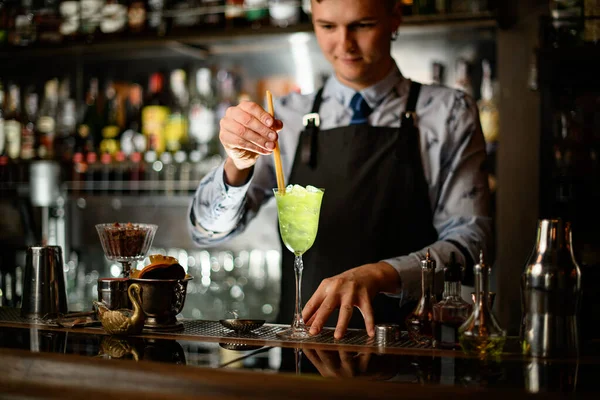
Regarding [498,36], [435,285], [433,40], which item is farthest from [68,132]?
[435,285]

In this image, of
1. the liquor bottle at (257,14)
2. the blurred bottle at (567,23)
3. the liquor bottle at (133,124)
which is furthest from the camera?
the liquor bottle at (133,124)

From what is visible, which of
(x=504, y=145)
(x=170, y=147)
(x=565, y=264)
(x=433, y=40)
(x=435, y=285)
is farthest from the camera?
(x=170, y=147)

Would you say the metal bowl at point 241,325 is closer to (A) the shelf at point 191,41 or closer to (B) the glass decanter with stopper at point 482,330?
(B) the glass decanter with stopper at point 482,330

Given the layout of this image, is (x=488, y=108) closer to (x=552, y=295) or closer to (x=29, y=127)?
(x=552, y=295)

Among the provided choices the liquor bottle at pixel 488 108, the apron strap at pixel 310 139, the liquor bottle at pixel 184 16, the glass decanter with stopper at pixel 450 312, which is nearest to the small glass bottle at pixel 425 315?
the glass decanter with stopper at pixel 450 312

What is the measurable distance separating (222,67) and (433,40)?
1148mm

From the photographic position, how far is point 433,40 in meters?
3.29

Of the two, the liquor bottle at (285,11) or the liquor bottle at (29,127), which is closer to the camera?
the liquor bottle at (285,11)

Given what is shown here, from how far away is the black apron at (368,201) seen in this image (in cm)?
219

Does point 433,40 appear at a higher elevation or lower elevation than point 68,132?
higher

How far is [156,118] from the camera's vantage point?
3.71 m

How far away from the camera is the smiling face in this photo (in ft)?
6.91

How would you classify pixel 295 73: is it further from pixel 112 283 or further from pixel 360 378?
pixel 360 378

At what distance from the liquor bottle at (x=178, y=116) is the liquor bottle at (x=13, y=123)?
916 mm
